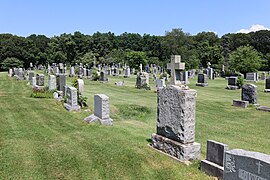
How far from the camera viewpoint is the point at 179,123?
306 inches

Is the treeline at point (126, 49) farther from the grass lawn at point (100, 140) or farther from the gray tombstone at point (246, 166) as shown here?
the gray tombstone at point (246, 166)

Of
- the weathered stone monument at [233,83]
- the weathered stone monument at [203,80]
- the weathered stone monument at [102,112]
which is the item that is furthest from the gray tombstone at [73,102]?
the weathered stone monument at [203,80]

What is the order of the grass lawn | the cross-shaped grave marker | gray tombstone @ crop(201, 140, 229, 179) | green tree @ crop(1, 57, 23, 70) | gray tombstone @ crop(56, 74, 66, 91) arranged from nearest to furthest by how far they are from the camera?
gray tombstone @ crop(201, 140, 229, 179) → the grass lawn → the cross-shaped grave marker → gray tombstone @ crop(56, 74, 66, 91) → green tree @ crop(1, 57, 23, 70)

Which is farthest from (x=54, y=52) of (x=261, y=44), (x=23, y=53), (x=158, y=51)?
(x=261, y=44)

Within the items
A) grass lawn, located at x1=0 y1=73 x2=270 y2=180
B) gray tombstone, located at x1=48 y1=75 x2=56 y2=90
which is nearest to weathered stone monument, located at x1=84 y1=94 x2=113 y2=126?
grass lawn, located at x1=0 y1=73 x2=270 y2=180

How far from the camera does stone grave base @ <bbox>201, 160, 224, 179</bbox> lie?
666cm

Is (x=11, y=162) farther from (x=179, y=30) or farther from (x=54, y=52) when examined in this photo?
(x=179, y=30)

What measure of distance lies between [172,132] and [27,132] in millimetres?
5396

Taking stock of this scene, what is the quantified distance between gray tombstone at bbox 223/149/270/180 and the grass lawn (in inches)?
84.4

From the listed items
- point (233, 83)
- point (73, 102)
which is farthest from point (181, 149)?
point (233, 83)

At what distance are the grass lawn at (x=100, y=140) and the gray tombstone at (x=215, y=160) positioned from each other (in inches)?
9.8

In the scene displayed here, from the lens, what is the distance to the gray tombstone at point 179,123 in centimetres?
765

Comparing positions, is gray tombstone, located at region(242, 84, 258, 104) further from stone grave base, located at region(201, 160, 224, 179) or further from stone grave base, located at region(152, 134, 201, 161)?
stone grave base, located at region(201, 160, 224, 179)

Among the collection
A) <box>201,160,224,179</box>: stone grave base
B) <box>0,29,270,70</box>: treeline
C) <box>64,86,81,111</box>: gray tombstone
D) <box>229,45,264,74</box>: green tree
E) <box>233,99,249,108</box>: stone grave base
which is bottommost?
<box>201,160,224,179</box>: stone grave base
